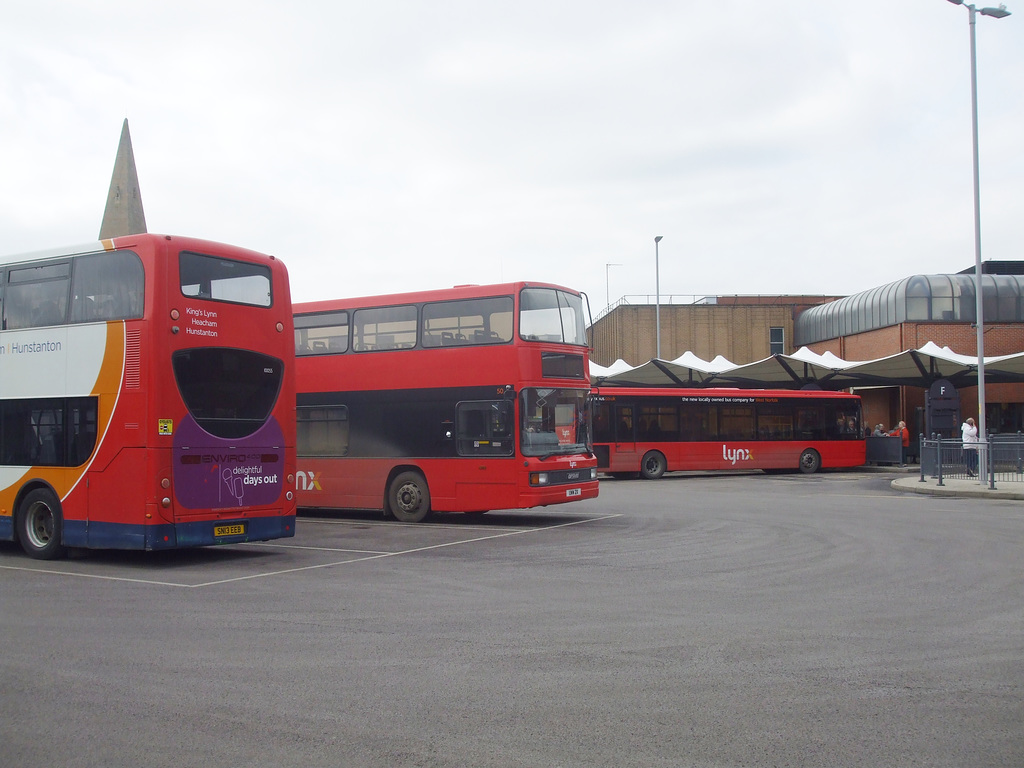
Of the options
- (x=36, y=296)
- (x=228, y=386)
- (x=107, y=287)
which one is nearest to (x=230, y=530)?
(x=228, y=386)

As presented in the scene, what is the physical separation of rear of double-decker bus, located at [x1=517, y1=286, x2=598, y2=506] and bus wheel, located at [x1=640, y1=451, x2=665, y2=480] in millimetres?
13695

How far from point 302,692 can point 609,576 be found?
207 inches

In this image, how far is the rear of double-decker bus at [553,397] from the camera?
54.3 ft

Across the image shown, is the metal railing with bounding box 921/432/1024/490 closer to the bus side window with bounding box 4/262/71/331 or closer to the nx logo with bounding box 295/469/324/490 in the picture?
the nx logo with bounding box 295/469/324/490

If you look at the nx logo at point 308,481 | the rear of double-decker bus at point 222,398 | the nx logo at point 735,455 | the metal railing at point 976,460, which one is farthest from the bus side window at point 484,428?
the nx logo at point 735,455

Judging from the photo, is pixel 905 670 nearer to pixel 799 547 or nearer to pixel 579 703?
pixel 579 703

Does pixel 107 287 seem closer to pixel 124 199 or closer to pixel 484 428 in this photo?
pixel 484 428

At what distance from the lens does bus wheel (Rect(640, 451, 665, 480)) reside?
3112 cm

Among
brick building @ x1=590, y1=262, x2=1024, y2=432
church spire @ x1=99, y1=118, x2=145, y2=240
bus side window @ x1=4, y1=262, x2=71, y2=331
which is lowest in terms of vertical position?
bus side window @ x1=4, y1=262, x2=71, y2=331

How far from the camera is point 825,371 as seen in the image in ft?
131

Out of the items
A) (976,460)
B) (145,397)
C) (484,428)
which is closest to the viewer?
(145,397)

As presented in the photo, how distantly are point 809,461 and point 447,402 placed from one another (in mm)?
19948

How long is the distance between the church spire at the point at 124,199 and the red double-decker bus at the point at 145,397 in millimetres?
48826

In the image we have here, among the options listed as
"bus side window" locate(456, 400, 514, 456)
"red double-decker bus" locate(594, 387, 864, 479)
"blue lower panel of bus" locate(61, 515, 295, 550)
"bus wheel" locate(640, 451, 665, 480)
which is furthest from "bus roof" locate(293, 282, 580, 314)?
"bus wheel" locate(640, 451, 665, 480)
